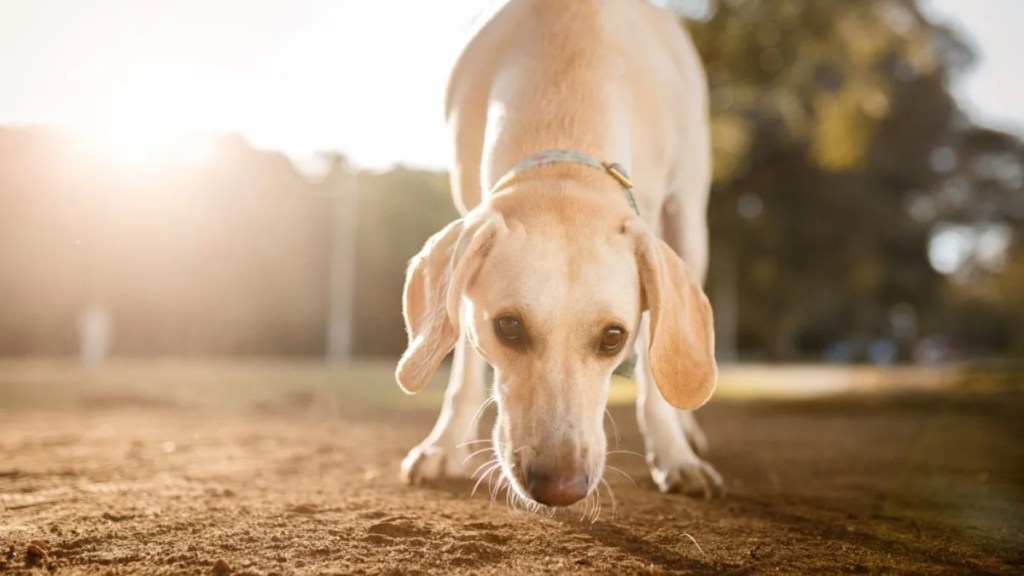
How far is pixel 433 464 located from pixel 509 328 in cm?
140

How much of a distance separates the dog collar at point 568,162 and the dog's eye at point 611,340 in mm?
687

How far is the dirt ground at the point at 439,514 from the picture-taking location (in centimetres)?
265

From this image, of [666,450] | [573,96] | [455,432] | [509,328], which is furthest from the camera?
[455,432]

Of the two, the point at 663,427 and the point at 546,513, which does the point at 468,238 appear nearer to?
the point at 546,513

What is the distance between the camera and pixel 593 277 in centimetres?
305

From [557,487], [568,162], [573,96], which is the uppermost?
[573,96]

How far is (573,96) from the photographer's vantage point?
387cm

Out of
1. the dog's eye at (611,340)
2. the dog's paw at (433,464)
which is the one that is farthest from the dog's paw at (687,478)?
the dog's eye at (611,340)

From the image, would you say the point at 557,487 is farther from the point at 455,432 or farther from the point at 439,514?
the point at 455,432

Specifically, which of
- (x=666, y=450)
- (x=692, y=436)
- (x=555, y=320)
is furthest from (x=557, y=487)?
(x=692, y=436)

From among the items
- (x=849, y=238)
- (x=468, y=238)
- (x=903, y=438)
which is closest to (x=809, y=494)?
(x=468, y=238)

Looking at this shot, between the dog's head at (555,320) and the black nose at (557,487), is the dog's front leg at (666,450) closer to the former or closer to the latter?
the dog's head at (555,320)

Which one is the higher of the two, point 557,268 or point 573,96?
point 573,96

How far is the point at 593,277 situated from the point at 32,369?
13898mm
